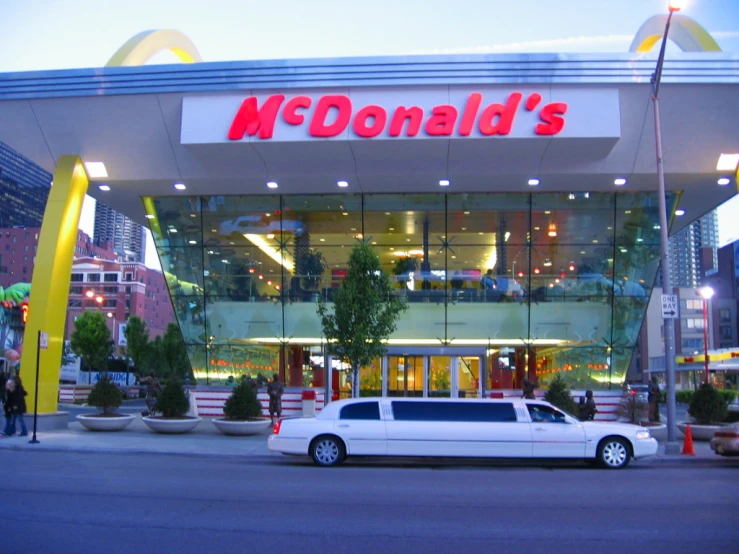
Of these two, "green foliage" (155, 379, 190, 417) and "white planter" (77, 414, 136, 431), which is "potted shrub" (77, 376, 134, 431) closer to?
"white planter" (77, 414, 136, 431)

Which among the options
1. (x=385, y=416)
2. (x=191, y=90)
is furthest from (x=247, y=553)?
(x=191, y=90)

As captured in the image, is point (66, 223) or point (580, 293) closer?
point (66, 223)

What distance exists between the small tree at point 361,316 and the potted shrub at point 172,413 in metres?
4.94

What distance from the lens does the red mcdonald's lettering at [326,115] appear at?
904 inches

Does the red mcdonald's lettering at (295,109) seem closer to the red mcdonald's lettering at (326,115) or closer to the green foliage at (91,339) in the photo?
the red mcdonald's lettering at (326,115)

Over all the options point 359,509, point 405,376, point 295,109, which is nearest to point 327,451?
point 359,509

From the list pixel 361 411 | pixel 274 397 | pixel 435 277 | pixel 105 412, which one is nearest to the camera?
pixel 361 411

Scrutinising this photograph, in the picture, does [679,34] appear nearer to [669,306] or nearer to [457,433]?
[669,306]

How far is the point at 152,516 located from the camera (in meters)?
9.54

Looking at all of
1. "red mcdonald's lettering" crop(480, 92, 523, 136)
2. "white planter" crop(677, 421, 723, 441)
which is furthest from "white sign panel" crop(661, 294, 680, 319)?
"red mcdonald's lettering" crop(480, 92, 523, 136)

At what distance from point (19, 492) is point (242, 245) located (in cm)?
1950

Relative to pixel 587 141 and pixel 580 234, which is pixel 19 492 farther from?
pixel 580 234

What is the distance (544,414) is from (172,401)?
12042 millimetres

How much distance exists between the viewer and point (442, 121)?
893 inches
